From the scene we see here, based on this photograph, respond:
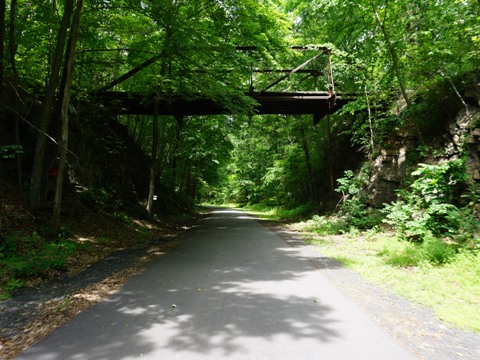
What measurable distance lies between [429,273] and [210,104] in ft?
39.3

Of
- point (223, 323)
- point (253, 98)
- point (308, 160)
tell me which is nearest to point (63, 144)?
point (223, 323)

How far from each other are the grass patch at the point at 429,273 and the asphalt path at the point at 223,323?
118 cm

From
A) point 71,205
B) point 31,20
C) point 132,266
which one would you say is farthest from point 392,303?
point 31,20

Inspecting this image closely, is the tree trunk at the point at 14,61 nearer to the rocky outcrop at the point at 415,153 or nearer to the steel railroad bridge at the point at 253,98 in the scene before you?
the steel railroad bridge at the point at 253,98

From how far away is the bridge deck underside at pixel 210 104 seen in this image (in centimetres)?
1511

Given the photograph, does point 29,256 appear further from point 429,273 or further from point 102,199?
point 429,273

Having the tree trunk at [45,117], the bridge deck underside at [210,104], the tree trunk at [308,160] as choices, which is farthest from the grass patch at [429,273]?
the tree trunk at [308,160]

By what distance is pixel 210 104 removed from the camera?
15508 mm

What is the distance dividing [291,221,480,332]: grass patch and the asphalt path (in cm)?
118

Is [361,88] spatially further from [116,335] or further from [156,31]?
[116,335]

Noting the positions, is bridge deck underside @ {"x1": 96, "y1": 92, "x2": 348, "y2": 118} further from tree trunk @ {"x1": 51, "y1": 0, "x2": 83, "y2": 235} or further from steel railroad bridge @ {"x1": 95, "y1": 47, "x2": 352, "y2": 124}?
tree trunk @ {"x1": 51, "y1": 0, "x2": 83, "y2": 235}

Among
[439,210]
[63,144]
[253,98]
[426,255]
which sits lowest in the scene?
[426,255]

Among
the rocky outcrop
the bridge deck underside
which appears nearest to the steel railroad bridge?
the bridge deck underside

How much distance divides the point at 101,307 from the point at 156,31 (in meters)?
10.5
